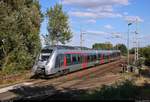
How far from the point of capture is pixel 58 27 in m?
52.8

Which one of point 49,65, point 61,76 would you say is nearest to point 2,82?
point 49,65

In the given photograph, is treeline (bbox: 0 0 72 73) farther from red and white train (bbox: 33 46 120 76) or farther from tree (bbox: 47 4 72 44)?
tree (bbox: 47 4 72 44)

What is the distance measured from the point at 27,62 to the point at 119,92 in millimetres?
25436

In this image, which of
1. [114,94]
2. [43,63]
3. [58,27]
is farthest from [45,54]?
[58,27]

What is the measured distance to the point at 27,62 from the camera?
40469 millimetres

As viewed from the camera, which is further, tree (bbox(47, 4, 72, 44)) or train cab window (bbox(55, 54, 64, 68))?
tree (bbox(47, 4, 72, 44))

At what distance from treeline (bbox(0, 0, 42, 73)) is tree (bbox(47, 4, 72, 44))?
434 inches

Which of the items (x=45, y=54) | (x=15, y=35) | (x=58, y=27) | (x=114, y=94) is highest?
(x=58, y=27)

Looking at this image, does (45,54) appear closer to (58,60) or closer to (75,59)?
(58,60)

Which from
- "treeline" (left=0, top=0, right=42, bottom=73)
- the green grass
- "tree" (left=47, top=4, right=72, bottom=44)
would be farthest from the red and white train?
the green grass

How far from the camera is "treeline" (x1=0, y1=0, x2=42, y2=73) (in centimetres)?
3425

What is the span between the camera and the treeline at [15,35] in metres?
34.2

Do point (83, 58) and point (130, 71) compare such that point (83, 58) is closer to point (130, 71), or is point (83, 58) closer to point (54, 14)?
point (130, 71)

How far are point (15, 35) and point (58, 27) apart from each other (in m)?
18.1
